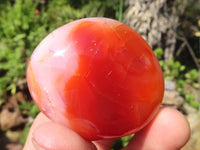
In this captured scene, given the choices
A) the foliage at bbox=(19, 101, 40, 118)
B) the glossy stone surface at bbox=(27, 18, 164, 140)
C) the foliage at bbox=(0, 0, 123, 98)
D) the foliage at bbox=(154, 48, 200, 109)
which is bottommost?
the foliage at bbox=(19, 101, 40, 118)

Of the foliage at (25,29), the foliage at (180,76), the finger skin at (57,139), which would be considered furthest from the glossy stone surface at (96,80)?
the foliage at (180,76)

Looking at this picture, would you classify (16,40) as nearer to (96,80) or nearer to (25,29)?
(25,29)

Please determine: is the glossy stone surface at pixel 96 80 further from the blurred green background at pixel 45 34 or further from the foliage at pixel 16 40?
the foliage at pixel 16 40

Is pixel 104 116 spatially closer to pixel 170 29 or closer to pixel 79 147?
pixel 79 147

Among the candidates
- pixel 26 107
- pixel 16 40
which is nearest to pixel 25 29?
pixel 16 40

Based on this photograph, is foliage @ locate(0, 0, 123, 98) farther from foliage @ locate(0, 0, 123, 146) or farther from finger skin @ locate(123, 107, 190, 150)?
finger skin @ locate(123, 107, 190, 150)

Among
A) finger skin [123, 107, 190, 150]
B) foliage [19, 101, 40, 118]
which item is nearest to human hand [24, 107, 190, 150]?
finger skin [123, 107, 190, 150]
